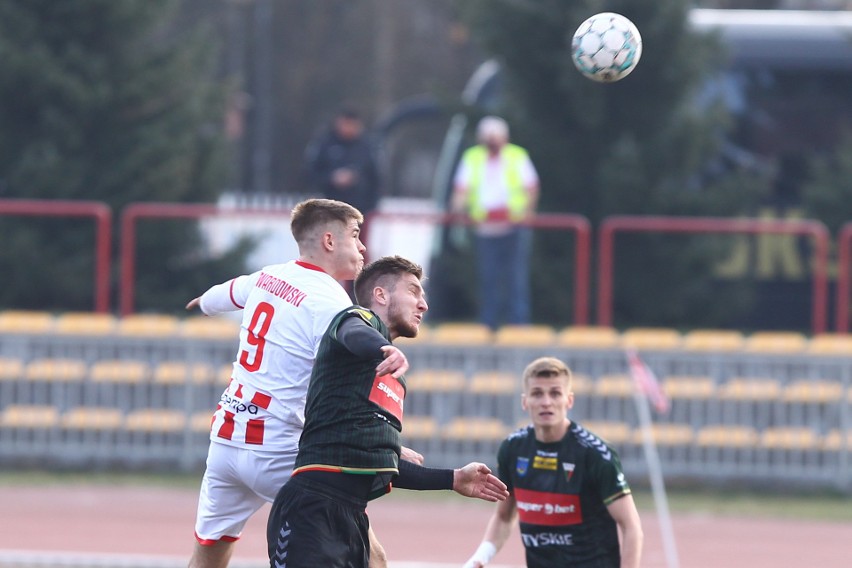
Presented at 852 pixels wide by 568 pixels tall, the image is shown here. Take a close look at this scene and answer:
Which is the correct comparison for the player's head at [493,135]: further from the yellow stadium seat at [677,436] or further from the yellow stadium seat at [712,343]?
the yellow stadium seat at [677,436]

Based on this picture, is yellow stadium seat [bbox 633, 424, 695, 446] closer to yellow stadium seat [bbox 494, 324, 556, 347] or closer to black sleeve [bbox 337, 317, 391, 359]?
yellow stadium seat [bbox 494, 324, 556, 347]

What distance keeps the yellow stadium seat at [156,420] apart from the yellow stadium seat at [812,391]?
232 inches

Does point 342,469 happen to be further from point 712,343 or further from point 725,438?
point 725,438

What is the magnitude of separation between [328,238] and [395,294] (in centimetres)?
45

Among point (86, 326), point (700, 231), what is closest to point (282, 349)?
point (86, 326)

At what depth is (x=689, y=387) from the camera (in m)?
14.9

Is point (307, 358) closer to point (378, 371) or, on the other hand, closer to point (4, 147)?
point (378, 371)

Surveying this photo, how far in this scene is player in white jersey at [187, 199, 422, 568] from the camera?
22.2 feet

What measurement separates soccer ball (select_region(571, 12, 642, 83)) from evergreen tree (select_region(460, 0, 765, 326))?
850 cm

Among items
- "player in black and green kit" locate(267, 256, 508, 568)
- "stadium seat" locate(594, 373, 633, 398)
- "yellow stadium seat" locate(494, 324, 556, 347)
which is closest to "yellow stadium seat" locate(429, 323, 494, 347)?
"yellow stadium seat" locate(494, 324, 556, 347)

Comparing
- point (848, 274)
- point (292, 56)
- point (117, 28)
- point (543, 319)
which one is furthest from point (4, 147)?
point (292, 56)

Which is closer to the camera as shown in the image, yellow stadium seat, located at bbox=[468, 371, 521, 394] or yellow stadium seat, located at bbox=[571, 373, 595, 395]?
yellow stadium seat, located at bbox=[571, 373, 595, 395]

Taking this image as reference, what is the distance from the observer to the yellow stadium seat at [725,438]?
1496 centimetres

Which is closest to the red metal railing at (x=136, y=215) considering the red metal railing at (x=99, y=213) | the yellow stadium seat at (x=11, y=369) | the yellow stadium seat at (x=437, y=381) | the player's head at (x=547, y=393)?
the red metal railing at (x=99, y=213)
